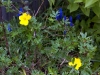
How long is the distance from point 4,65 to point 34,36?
0.93 ft

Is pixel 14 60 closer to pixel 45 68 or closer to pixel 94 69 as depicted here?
pixel 45 68

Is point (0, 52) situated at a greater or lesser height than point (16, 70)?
greater

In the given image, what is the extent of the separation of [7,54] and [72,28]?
56 centimetres

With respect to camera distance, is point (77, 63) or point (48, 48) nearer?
point (77, 63)

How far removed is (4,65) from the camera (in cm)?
205

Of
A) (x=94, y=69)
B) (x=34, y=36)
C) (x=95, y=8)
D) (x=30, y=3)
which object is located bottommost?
A: (x=94, y=69)

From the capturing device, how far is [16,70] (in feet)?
6.90

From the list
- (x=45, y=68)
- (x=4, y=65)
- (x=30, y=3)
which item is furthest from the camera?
(x=30, y=3)

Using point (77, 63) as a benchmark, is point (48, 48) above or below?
above

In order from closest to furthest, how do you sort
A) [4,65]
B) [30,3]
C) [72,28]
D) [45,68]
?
1. [4,65]
2. [45,68]
3. [72,28]
4. [30,3]

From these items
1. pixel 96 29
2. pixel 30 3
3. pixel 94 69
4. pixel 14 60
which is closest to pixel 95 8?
pixel 96 29

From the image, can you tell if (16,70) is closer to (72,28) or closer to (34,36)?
(34,36)

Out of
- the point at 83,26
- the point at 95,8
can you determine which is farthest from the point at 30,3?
the point at 95,8

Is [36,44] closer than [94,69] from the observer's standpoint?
Yes
